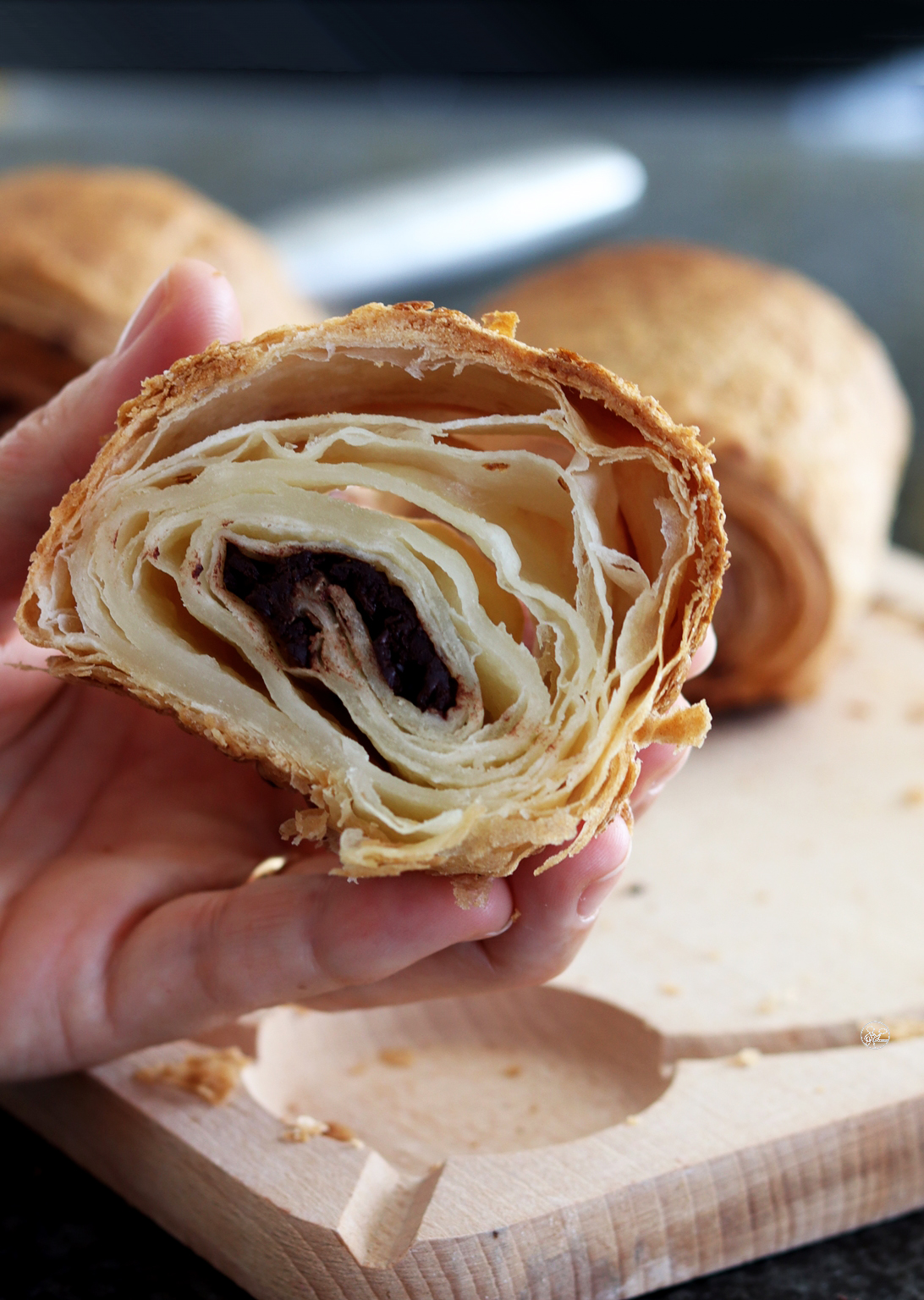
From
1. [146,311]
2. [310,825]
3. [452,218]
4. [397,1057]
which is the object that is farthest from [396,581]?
[452,218]

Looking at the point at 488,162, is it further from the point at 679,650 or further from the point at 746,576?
the point at 679,650

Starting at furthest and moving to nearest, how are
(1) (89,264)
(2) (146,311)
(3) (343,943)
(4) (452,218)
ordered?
(4) (452,218)
(1) (89,264)
(2) (146,311)
(3) (343,943)

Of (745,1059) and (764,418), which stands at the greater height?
(764,418)

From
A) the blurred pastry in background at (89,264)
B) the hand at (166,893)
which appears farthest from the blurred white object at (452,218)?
the hand at (166,893)

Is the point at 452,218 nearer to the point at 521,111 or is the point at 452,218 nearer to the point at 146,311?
the point at 521,111

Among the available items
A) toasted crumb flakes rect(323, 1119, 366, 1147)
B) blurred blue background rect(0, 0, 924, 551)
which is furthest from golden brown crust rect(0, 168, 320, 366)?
toasted crumb flakes rect(323, 1119, 366, 1147)
